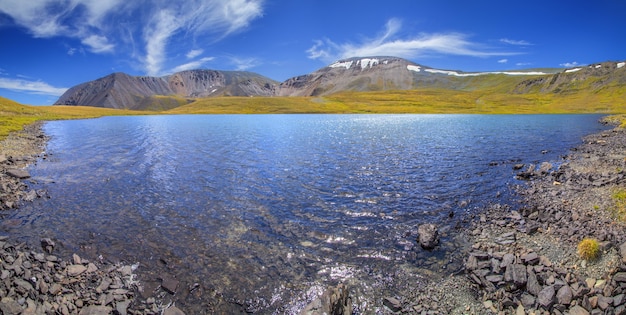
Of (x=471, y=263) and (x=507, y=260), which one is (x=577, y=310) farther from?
(x=471, y=263)

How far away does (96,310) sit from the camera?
35.3 feet

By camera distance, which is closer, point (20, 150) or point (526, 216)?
point (526, 216)

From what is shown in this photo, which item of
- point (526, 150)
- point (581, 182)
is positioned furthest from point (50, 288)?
point (526, 150)

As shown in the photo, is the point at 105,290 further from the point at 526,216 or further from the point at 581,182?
the point at 581,182

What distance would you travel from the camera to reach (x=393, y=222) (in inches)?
773

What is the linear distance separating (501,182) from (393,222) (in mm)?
15340

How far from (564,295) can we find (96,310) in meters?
16.8

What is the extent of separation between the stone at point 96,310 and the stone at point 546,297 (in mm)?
15633

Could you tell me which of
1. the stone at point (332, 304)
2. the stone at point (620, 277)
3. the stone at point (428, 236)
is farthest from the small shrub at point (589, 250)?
the stone at point (332, 304)

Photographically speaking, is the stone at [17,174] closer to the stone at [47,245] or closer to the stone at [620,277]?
the stone at [47,245]

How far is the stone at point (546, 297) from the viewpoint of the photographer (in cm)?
1083

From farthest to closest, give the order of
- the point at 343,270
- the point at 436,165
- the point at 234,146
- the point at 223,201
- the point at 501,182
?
the point at 234,146
the point at 436,165
the point at 501,182
the point at 223,201
the point at 343,270

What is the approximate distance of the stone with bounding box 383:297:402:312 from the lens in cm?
1173

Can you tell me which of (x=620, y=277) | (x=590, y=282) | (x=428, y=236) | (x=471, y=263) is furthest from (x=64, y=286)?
(x=620, y=277)
